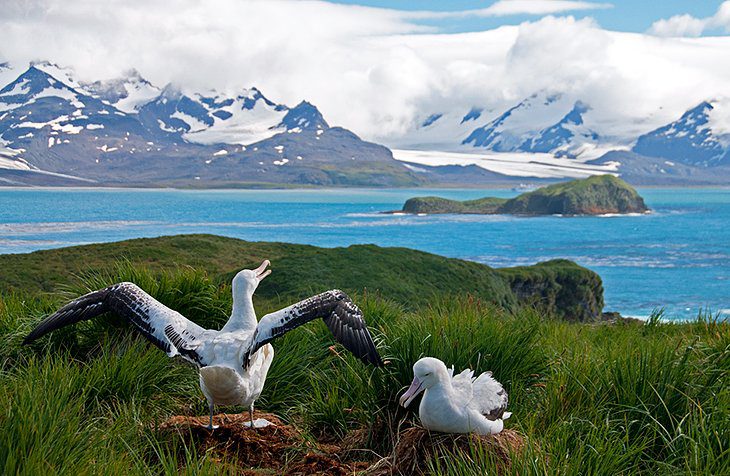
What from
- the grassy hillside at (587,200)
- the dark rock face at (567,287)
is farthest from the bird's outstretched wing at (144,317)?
the grassy hillside at (587,200)

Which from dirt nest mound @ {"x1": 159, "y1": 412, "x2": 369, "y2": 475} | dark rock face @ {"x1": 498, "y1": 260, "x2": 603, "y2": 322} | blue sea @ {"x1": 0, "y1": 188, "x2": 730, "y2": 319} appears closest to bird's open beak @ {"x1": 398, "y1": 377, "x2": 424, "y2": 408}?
dirt nest mound @ {"x1": 159, "y1": 412, "x2": 369, "y2": 475}

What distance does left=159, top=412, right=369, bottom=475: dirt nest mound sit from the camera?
6.10 m

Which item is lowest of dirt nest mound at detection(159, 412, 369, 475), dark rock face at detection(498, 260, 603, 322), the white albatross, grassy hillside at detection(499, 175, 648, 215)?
grassy hillside at detection(499, 175, 648, 215)

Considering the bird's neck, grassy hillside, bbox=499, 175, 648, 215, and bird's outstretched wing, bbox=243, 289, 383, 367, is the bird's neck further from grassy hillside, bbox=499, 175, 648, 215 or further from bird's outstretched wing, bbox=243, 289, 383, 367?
grassy hillside, bbox=499, 175, 648, 215

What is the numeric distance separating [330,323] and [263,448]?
3.96 feet

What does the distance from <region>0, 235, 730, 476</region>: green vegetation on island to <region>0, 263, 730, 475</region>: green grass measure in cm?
2

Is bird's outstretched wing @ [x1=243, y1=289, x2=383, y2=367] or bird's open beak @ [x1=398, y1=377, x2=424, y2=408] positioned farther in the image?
bird's outstretched wing @ [x1=243, y1=289, x2=383, y2=367]

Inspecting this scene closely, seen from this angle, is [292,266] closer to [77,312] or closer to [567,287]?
[77,312]

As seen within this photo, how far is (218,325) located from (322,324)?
1.29 meters

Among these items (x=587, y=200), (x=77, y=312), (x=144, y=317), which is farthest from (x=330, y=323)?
(x=587, y=200)

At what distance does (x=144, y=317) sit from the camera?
23.3 feet

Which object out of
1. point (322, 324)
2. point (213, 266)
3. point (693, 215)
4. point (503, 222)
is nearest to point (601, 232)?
point (503, 222)

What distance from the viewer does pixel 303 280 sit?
19.8 m

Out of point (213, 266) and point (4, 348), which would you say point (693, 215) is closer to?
point (213, 266)
